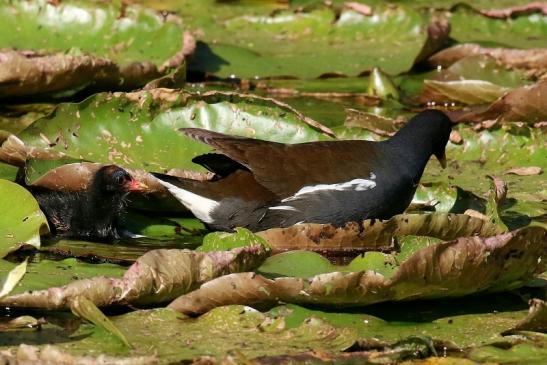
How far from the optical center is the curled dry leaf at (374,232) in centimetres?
391

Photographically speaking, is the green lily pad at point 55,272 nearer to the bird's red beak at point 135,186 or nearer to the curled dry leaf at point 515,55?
the bird's red beak at point 135,186

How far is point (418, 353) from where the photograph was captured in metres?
3.12

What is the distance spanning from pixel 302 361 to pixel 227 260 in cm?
45

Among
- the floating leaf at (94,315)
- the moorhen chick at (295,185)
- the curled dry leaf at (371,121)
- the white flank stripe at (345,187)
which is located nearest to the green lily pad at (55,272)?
the floating leaf at (94,315)

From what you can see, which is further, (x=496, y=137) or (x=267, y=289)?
(x=496, y=137)

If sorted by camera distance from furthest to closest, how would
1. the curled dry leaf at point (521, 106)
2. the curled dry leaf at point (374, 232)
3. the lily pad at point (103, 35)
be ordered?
the lily pad at point (103, 35), the curled dry leaf at point (521, 106), the curled dry leaf at point (374, 232)

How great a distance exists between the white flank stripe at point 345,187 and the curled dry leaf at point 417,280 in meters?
1.13

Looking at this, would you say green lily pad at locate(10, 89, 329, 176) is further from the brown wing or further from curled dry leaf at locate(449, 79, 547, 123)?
curled dry leaf at locate(449, 79, 547, 123)

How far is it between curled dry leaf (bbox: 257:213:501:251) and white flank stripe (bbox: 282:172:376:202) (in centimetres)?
51

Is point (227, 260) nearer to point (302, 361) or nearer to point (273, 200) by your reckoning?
point (302, 361)

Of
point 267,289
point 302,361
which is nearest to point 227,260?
point 267,289

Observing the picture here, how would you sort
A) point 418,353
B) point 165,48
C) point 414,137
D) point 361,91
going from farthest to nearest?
point 361,91 < point 165,48 < point 414,137 < point 418,353

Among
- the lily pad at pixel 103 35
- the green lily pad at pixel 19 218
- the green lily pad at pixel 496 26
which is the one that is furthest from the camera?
the green lily pad at pixel 496 26

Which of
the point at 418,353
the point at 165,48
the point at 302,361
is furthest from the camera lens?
the point at 165,48
